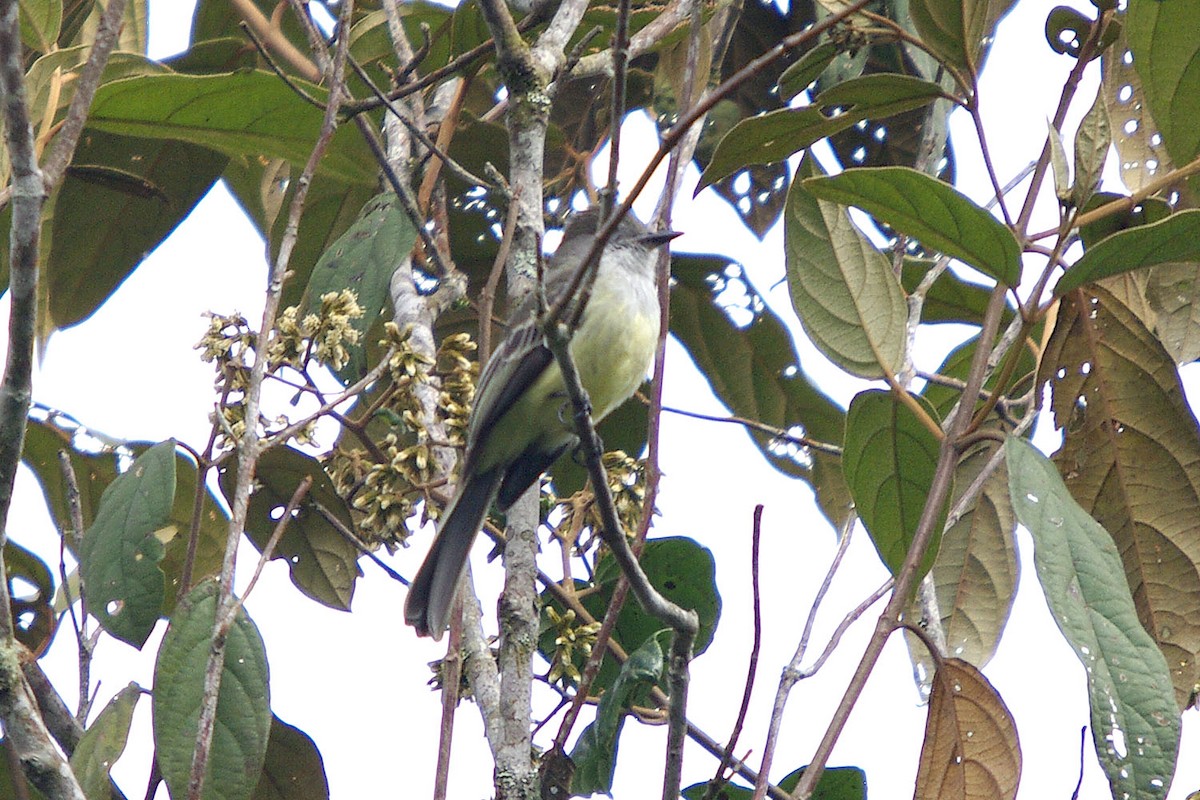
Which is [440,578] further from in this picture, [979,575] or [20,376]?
[20,376]

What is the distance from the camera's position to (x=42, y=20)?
2.81m

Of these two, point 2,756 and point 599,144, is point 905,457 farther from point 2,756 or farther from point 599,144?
point 2,756

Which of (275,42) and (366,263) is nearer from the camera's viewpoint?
(366,263)

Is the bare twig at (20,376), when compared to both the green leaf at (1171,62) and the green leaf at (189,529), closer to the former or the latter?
the green leaf at (189,529)

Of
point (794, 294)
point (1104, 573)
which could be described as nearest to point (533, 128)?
point (794, 294)

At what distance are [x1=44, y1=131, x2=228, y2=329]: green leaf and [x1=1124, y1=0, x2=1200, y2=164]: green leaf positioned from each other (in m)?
2.35

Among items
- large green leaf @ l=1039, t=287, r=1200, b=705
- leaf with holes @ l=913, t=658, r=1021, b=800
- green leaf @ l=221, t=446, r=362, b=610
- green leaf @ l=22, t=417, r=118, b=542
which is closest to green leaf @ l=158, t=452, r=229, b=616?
green leaf @ l=221, t=446, r=362, b=610

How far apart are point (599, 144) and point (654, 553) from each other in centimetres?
Result: 151

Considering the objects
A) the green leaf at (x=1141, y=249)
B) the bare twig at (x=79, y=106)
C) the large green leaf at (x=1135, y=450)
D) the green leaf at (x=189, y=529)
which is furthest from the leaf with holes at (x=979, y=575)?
the bare twig at (x=79, y=106)

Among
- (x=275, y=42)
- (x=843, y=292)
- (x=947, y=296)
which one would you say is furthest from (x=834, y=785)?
(x=275, y=42)

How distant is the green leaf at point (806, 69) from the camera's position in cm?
300

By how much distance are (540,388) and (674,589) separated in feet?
3.60

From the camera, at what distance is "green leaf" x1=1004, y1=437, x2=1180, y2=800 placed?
1.86m

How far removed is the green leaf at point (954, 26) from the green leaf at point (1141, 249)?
1.88ft
